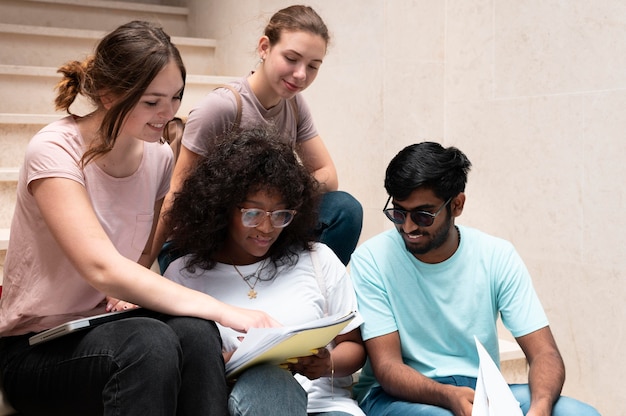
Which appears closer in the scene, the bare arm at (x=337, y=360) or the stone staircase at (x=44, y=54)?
the bare arm at (x=337, y=360)

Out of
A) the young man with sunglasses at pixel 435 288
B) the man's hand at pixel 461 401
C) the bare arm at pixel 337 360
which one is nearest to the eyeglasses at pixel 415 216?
the young man with sunglasses at pixel 435 288

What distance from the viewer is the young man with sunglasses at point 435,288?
6.43ft

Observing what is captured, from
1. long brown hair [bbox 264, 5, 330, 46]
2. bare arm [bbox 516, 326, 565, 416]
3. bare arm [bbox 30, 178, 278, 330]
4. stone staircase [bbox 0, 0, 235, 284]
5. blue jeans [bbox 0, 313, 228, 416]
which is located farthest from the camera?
stone staircase [bbox 0, 0, 235, 284]

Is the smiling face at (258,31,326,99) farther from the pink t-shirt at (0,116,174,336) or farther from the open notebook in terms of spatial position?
the open notebook

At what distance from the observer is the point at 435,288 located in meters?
2.02

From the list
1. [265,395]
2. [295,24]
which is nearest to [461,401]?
[265,395]

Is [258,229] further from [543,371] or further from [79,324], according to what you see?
[543,371]

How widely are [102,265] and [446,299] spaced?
867 mm

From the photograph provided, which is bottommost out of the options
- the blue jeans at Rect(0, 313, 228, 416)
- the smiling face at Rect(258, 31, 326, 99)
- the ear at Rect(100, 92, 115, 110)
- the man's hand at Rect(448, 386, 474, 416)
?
the man's hand at Rect(448, 386, 474, 416)

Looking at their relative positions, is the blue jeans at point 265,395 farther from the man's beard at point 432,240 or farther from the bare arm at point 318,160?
the bare arm at point 318,160

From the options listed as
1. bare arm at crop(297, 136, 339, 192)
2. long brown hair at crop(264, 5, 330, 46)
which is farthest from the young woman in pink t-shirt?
bare arm at crop(297, 136, 339, 192)

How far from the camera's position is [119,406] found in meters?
1.45

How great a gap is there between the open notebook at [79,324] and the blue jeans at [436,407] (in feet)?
2.00

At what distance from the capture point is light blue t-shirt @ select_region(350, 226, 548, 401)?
78.3 inches
